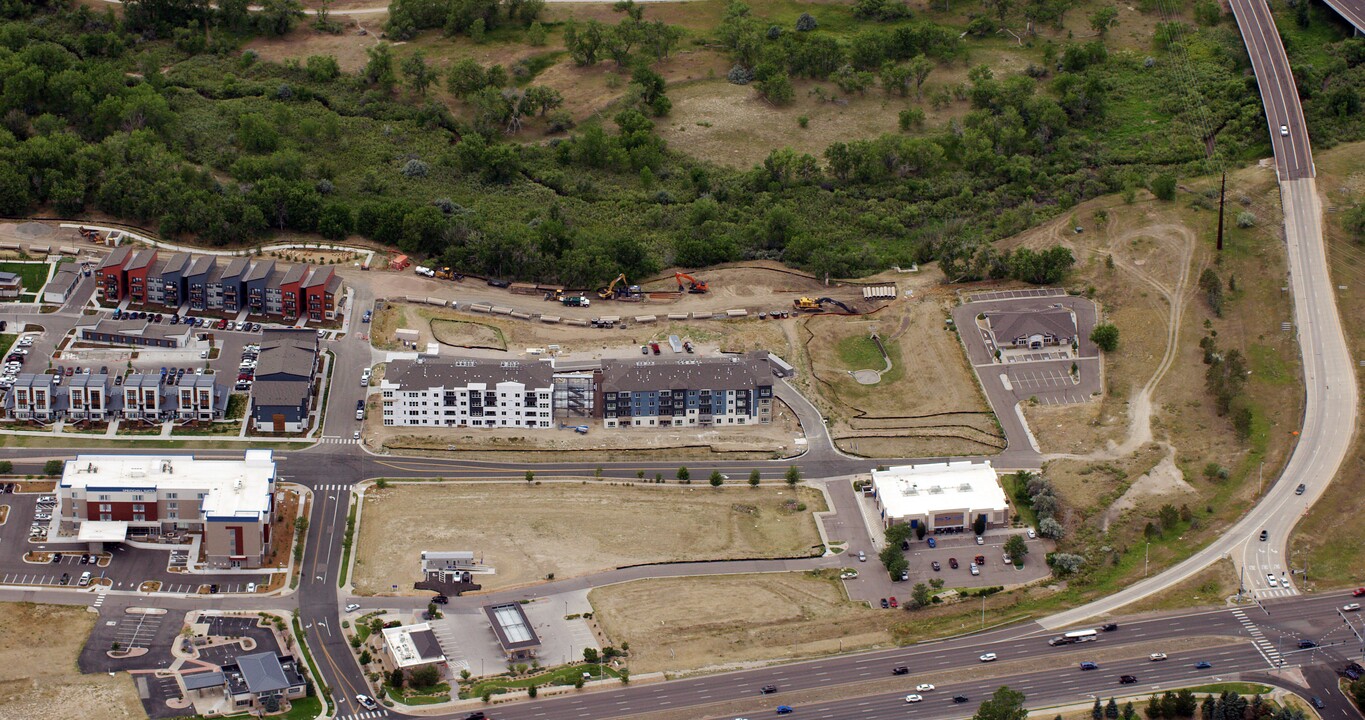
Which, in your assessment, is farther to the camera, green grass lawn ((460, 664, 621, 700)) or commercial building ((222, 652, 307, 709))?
green grass lawn ((460, 664, 621, 700))

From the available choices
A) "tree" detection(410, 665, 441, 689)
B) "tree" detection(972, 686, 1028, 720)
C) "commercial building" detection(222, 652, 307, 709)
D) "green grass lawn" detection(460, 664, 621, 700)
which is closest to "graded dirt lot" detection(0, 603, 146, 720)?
"commercial building" detection(222, 652, 307, 709)

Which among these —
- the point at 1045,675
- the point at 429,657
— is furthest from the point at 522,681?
the point at 1045,675

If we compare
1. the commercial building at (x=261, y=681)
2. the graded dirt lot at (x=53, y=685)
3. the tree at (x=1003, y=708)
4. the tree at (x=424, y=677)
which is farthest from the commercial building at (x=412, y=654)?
the tree at (x=1003, y=708)

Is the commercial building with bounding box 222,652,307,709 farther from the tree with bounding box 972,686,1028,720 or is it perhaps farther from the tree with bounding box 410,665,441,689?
the tree with bounding box 972,686,1028,720

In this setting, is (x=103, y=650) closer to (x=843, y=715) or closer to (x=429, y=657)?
(x=429, y=657)

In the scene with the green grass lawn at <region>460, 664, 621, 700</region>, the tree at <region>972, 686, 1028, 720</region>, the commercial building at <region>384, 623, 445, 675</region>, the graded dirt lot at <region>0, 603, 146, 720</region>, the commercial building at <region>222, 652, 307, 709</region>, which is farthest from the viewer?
the commercial building at <region>384, 623, 445, 675</region>

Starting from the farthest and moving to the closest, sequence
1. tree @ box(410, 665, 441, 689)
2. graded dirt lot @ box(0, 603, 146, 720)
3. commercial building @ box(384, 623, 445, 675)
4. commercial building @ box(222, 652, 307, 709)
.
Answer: commercial building @ box(384, 623, 445, 675) < tree @ box(410, 665, 441, 689) < commercial building @ box(222, 652, 307, 709) < graded dirt lot @ box(0, 603, 146, 720)
